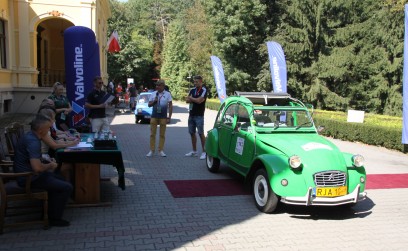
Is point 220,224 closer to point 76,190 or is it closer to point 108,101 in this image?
point 76,190

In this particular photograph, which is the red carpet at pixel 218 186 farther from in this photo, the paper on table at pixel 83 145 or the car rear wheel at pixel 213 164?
the paper on table at pixel 83 145

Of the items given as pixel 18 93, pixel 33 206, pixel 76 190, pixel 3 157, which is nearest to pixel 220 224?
pixel 76 190

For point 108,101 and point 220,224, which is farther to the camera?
point 108,101

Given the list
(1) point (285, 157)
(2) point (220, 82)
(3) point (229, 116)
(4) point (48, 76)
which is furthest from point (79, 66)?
(4) point (48, 76)

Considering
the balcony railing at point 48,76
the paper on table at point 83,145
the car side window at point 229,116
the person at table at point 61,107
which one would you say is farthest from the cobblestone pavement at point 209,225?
the balcony railing at point 48,76

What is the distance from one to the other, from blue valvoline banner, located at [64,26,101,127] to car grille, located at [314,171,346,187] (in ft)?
18.0

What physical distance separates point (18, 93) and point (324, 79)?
2257 cm

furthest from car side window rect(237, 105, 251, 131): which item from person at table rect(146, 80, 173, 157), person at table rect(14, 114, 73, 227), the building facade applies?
the building facade

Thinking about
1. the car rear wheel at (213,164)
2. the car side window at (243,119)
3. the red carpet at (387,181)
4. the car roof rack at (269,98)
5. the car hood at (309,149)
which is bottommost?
the red carpet at (387,181)

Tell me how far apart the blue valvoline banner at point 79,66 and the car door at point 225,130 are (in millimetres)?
3142

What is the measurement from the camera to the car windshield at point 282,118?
692 centimetres

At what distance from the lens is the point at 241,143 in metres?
7.01

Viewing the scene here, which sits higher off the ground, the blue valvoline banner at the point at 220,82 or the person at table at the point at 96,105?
the blue valvoline banner at the point at 220,82

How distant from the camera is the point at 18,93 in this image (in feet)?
59.3
